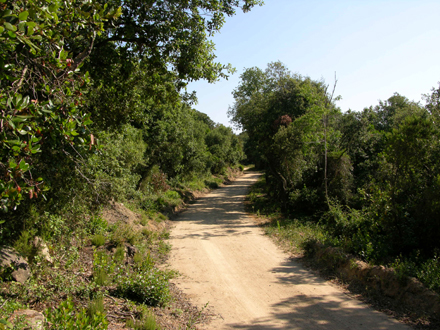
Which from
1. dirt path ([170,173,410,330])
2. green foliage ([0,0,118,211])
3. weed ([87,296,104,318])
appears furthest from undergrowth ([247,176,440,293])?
green foliage ([0,0,118,211])

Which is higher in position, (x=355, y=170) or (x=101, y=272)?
(x=355, y=170)

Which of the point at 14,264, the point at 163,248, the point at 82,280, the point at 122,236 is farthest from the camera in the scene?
the point at 163,248

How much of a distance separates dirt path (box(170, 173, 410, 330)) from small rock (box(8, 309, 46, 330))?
271 centimetres

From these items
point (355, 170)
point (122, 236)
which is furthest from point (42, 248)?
point (355, 170)

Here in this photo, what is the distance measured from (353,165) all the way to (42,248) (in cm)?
1512

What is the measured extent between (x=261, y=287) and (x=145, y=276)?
109 inches

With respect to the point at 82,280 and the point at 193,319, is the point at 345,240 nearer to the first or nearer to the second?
the point at 193,319

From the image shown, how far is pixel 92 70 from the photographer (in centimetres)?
800

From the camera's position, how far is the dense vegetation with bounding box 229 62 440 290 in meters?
7.87

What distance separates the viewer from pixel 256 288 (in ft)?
23.8

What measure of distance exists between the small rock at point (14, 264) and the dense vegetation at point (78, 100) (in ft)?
0.65

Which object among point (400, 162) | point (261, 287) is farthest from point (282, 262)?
point (400, 162)

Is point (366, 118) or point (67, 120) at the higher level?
point (366, 118)

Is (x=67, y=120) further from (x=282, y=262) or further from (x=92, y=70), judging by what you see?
(x=282, y=262)
